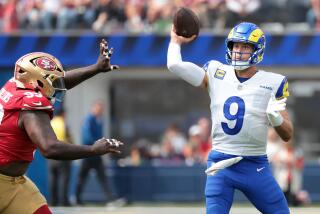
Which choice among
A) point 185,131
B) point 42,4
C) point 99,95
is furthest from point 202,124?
point 42,4

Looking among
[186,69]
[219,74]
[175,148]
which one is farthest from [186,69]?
[175,148]

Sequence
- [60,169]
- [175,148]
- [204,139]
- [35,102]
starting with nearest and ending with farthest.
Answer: [35,102], [60,169], [204,139], [175,148]

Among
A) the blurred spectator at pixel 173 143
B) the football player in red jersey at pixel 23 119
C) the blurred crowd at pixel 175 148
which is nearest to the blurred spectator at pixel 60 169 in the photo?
the blurred crowd at pixel 175 148

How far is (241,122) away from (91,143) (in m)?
6.45

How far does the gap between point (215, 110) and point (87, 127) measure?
6461 millimetres

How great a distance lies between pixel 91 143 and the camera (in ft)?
41.4

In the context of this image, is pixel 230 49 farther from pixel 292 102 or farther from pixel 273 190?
pixel 292 102

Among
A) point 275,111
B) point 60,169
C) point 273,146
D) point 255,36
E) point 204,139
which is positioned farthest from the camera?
point 204,139

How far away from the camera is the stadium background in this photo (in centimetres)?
1405

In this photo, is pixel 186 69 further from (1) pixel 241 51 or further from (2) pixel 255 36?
(2) pixel 255 36

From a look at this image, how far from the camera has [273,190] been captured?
6.35 metres

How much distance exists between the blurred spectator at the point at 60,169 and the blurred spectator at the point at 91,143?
19cm

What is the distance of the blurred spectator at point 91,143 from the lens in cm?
1273

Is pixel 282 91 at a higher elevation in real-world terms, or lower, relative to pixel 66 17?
higher
